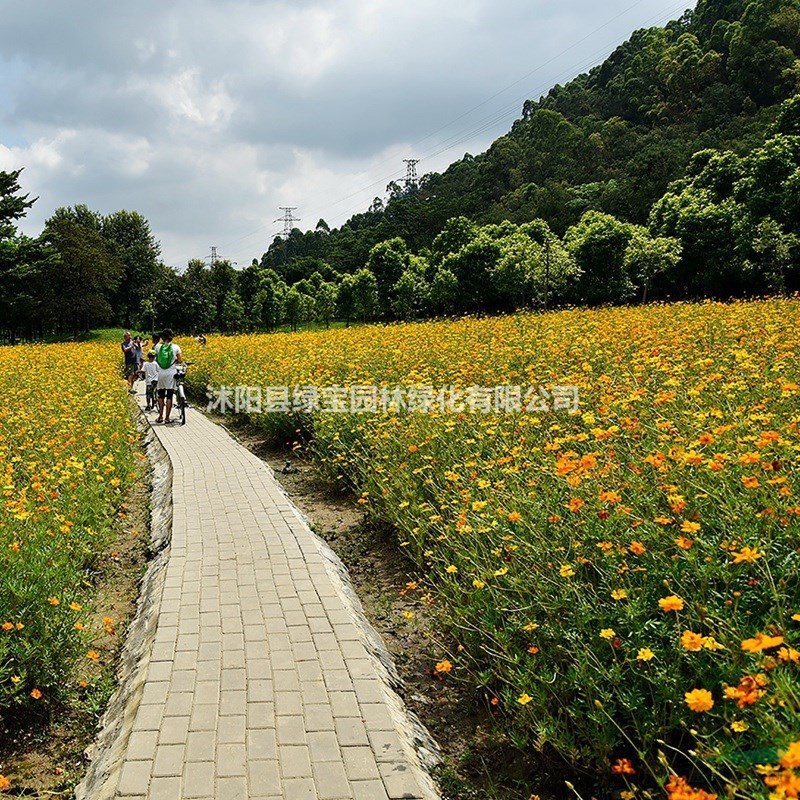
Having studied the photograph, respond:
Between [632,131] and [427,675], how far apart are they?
71706 mm

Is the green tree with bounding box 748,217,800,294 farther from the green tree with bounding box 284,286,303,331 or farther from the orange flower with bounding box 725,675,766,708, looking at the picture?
the green tree with bounding box 284,286,303,331

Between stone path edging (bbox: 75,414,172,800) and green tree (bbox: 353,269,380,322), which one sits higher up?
green tree (bbox: 353,269,380,322)

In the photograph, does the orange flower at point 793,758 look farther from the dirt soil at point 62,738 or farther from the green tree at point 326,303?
the green tree at point 326,303

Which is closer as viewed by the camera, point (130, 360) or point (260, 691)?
point (260, 691)

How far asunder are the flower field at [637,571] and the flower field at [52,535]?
1.94m

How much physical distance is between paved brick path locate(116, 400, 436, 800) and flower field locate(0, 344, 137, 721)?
487 mm

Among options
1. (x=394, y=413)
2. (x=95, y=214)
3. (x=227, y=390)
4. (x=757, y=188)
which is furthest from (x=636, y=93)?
(x=394, y=413)

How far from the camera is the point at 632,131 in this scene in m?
65.0

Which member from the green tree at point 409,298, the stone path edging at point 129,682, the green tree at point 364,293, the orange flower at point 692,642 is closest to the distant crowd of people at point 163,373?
the stone path edging at point 129,682

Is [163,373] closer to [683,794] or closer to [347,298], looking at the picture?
[683,794]

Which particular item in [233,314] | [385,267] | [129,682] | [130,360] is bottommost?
[129,682]

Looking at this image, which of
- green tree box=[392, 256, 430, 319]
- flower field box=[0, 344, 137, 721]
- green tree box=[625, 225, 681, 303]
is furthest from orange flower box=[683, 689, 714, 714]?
green tree box=[392, 256, 430, 319]

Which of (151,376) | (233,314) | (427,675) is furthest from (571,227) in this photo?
(427,675)

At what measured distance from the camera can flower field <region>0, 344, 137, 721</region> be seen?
3.16 meters
